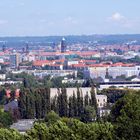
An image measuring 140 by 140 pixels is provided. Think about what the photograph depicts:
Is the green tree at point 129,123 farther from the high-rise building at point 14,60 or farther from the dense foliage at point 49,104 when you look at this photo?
the high-rise building at point 14,60

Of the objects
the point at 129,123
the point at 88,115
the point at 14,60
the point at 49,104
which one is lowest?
the point at 14,60

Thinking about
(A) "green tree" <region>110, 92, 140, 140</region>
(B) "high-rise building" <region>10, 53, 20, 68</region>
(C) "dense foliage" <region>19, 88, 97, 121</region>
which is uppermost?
(A) "green tree" <region>110, 92, 140, 140</region>

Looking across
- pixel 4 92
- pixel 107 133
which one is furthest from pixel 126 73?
pixel 107 133

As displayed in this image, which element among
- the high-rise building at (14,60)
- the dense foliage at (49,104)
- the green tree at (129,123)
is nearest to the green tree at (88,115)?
the dense foliage at (49,104)

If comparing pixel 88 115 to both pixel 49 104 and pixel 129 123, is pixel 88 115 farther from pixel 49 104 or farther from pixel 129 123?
pixel 129 123

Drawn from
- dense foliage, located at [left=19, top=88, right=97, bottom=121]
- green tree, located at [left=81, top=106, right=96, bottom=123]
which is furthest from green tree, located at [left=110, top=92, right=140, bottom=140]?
dense foliage, located at [left=19, top=88, right=97, bottom=121]

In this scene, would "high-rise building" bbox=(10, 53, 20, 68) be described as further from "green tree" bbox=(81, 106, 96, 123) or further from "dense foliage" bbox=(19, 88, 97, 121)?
"green tree" bbox=(81, 106, 96, 123)

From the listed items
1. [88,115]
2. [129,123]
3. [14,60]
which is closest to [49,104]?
[88,115]

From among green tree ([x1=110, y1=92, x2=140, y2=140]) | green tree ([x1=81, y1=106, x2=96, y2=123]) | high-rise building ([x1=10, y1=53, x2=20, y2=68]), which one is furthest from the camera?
high-rise building ([x1=10, y1=53, x2=20, y2=68])

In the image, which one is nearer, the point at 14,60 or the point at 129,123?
the point at 129,123

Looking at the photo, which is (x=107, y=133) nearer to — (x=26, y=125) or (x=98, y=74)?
(x=26, y=125)

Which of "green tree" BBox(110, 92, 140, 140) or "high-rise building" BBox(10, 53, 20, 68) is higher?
"green tree" BBox(110, 92, 140, 140)
